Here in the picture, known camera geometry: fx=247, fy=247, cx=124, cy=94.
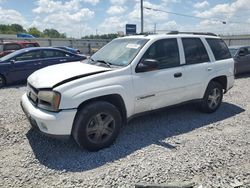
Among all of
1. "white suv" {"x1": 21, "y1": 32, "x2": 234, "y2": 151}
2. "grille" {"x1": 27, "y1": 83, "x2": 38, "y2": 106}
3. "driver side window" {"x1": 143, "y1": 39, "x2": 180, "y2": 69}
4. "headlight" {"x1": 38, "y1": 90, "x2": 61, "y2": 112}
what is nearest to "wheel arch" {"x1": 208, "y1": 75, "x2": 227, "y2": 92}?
"white suv" {"x1": 21, "y1": 32, "x2": 234, "y2": 151}

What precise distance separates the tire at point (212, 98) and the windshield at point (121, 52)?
205 cm

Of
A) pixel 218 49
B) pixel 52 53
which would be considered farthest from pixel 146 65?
pixel 52 53

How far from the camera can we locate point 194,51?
5305mm

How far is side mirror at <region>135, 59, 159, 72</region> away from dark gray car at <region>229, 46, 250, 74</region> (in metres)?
8.17

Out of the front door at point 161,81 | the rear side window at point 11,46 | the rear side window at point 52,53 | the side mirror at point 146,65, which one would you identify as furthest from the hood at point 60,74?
the rear side window at point 11,46

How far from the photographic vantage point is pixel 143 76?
4.33 m

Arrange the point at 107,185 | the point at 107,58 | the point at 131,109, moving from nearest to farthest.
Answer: the point at 107,185 < the point at 131,109 < the point at 107,58

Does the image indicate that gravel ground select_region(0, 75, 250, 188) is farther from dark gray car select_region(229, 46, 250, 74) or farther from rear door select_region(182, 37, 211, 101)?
dark gray car select_region(229, 46, 250, 74)

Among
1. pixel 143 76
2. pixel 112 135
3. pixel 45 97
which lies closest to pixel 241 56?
pixel 143 76

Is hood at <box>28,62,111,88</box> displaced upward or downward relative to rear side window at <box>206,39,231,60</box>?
downward

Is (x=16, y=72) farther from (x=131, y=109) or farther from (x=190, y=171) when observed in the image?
(x=190, y=171)

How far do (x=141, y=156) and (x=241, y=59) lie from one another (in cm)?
934

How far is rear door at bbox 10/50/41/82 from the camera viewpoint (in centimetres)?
916

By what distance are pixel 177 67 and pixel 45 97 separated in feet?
8.47
